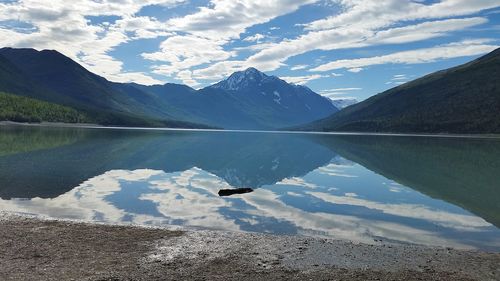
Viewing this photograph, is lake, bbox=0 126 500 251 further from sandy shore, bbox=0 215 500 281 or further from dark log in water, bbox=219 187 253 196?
sandy shore, bbox=0 215 500 281

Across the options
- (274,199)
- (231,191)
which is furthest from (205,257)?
(231,191)

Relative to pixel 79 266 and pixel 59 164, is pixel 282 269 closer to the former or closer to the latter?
pixel 79 266

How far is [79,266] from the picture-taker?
18.3 metres

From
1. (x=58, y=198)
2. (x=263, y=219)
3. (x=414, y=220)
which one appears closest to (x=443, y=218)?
(x=414, y=220)

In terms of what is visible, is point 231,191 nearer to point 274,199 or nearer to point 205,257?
point 274,199

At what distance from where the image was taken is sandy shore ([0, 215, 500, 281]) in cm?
1799

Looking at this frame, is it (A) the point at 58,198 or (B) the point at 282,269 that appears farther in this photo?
(A) the point at 58,198

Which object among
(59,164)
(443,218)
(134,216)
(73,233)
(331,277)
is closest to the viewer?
(331,277)

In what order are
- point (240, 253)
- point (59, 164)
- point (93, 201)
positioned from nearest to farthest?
point (240, 253) < point (93, 201) < point (59, 164)

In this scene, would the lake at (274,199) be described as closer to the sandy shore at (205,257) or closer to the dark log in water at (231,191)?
the dark log in water at (231,191)

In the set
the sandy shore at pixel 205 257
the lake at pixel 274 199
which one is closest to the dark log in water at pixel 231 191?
the lake at pixel 274 199

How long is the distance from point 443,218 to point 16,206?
111ft

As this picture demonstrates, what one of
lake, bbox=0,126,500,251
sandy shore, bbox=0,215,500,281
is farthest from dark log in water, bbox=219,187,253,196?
sandy shore, bbox=0,215,500,281

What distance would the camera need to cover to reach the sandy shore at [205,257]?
17987 millimetres
